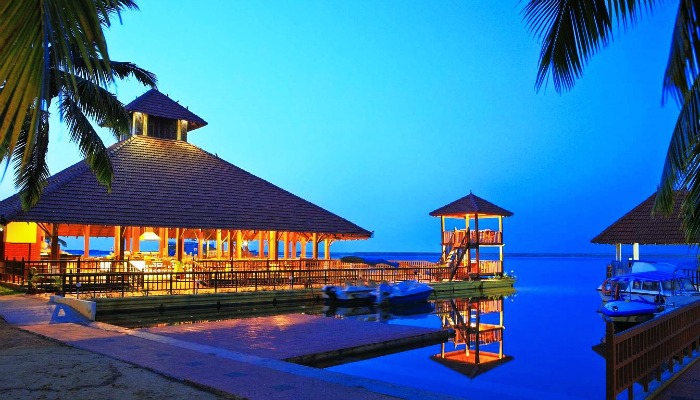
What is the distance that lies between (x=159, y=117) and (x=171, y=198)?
6.58 meters

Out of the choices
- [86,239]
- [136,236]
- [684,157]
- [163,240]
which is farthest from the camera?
[136,236]

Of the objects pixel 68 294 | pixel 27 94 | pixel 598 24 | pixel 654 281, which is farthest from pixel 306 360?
pixel 654 281

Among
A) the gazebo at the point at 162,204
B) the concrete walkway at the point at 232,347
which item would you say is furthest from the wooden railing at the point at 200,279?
the gazebo at the point at 162,204

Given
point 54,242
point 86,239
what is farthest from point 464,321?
point 86,239

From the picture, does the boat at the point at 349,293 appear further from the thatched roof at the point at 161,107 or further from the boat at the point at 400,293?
the thatched roof at the point at 161,107

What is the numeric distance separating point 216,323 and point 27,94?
1357 cm

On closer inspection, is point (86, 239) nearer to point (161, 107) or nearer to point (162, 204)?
point (162, 204)

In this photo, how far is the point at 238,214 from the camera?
27.4 metres

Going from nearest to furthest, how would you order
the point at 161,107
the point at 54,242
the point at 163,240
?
the point at 54,242
the point at 163,240
the point at 161,107

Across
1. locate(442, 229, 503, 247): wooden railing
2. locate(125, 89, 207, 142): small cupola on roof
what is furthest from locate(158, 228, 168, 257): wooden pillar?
locate(442, 229, 503, 247): wooden railing

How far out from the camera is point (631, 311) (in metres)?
18.5

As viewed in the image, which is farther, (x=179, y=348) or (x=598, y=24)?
(x=179, y=348)

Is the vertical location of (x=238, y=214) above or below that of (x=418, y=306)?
above

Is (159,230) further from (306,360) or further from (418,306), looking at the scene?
(306,360)
